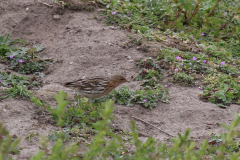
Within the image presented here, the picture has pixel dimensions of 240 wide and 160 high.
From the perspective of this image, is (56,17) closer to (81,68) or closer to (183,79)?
(81,68)

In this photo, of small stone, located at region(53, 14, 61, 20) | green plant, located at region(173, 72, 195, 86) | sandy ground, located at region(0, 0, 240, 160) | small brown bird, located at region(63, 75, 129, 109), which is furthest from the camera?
small stone, located at region(53, 14, 61, 20)

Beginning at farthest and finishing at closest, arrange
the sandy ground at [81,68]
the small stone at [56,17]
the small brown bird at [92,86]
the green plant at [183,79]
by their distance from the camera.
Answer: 1. the small stone at [56,17]
2. the green plant at [183,79]
3. the small brown bird at [92,86]
4. the sandy ground at [81,68]

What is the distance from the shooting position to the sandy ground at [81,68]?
16.7 feet

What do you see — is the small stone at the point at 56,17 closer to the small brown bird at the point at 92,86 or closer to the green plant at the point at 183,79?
the small brown bird at the point at 92,86

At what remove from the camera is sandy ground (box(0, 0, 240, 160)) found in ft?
16.7

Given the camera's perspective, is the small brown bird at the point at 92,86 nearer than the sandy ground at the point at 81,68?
No

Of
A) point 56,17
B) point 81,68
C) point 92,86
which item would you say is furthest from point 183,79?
point 56,17

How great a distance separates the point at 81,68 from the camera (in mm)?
7230

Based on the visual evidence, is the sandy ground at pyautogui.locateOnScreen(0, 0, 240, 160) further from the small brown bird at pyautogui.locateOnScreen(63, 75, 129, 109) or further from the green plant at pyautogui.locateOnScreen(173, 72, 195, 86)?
the small brown bird at pyautogui.locateOnScreen(63, 75, 129, 109)

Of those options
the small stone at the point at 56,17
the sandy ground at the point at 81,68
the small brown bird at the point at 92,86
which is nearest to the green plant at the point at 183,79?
the sandy ground at the point at 81,68

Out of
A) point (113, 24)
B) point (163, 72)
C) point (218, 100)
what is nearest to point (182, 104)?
point (218, 100)

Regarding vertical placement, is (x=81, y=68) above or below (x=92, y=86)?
below

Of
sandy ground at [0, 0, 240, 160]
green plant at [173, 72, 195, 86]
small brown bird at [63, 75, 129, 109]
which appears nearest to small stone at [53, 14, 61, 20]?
sandy ground at [0, 0, 240, 160]

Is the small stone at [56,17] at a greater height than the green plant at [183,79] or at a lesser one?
lesser
